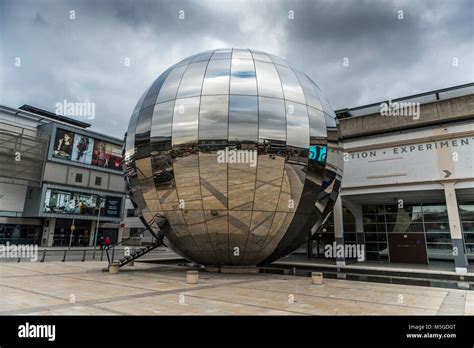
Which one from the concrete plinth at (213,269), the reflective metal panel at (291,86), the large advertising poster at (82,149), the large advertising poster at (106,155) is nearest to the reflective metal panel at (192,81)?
the reflective metal panel at (291,86)

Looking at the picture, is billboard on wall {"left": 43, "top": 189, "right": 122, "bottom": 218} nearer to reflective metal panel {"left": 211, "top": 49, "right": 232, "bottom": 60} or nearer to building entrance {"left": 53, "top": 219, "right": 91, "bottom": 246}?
building entrance {"left": 53, "top": 219, "right": 91, "bottom": 246}

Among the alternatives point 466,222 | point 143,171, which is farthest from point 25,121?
point 466,222

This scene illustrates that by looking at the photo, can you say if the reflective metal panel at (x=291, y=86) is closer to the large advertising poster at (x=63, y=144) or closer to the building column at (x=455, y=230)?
the building column at (x=455, y=230)

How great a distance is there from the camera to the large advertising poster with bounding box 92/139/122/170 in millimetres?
58459

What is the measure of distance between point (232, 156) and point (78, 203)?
5165 centimetres

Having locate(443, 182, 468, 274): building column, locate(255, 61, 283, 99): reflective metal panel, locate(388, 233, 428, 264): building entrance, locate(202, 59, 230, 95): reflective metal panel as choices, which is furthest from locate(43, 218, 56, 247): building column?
locate(443, 182, 468, 274): building column

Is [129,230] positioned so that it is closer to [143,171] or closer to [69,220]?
[69,220]

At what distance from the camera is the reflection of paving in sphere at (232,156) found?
38.4 ft

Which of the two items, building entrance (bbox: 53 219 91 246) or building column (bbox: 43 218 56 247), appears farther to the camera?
building entrance (bbox: 53 219 91 246)

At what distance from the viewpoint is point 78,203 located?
179ft

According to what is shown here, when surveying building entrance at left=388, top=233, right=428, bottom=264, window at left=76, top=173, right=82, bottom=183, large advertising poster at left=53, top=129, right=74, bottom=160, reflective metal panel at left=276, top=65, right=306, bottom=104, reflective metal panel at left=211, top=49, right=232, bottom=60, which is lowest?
building entrance at left=388, top=233, right=428, bottom=264

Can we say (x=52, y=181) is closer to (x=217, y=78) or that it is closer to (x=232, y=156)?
(x=217, y=78)
